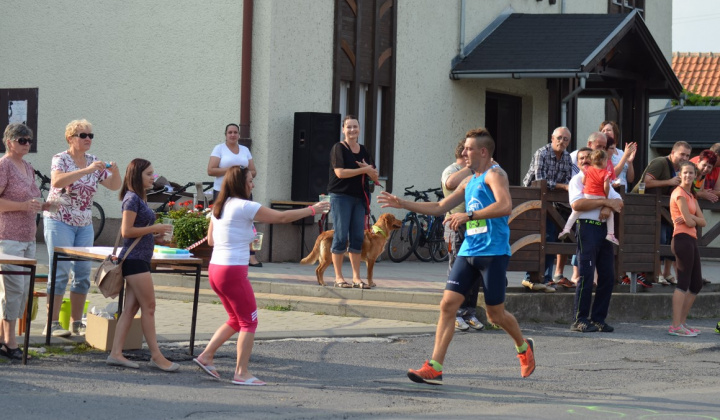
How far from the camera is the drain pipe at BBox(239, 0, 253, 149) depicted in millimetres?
17016

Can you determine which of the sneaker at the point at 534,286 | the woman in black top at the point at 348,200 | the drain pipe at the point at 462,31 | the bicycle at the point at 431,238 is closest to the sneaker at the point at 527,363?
the sneaker at the point at 534,286

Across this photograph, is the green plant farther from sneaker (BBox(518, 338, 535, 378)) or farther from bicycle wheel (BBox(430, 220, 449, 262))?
sneaker (BBox(518, 338, 535, 378))

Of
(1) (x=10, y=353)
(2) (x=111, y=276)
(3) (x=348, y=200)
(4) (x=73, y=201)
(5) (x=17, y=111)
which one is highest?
(5) (x=17, y=111)

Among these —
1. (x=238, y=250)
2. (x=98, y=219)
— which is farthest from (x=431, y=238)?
(x=238, y=250)

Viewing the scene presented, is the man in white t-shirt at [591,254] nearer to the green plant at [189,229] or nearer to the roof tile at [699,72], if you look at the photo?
the green plant at [189,229]

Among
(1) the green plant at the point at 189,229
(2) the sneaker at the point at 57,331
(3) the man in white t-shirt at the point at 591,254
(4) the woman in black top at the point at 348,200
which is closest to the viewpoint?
(2) the sneaker at the point at 57,331

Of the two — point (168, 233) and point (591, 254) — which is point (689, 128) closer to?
point (591, 254)

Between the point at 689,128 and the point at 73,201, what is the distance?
2231cm

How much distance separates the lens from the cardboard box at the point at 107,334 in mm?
9141

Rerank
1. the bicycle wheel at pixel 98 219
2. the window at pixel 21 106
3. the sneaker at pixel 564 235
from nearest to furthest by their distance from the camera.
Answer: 1. the sneaker at pixel 564 235
2. the bicycle wheel at pixel 98 219
3. the window at pixel 21 106

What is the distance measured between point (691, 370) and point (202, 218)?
22.8 ft

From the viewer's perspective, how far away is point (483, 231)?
8.53 m

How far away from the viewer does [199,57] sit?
1761 centimetres

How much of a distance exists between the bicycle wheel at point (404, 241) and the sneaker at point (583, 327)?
703 centimetres
